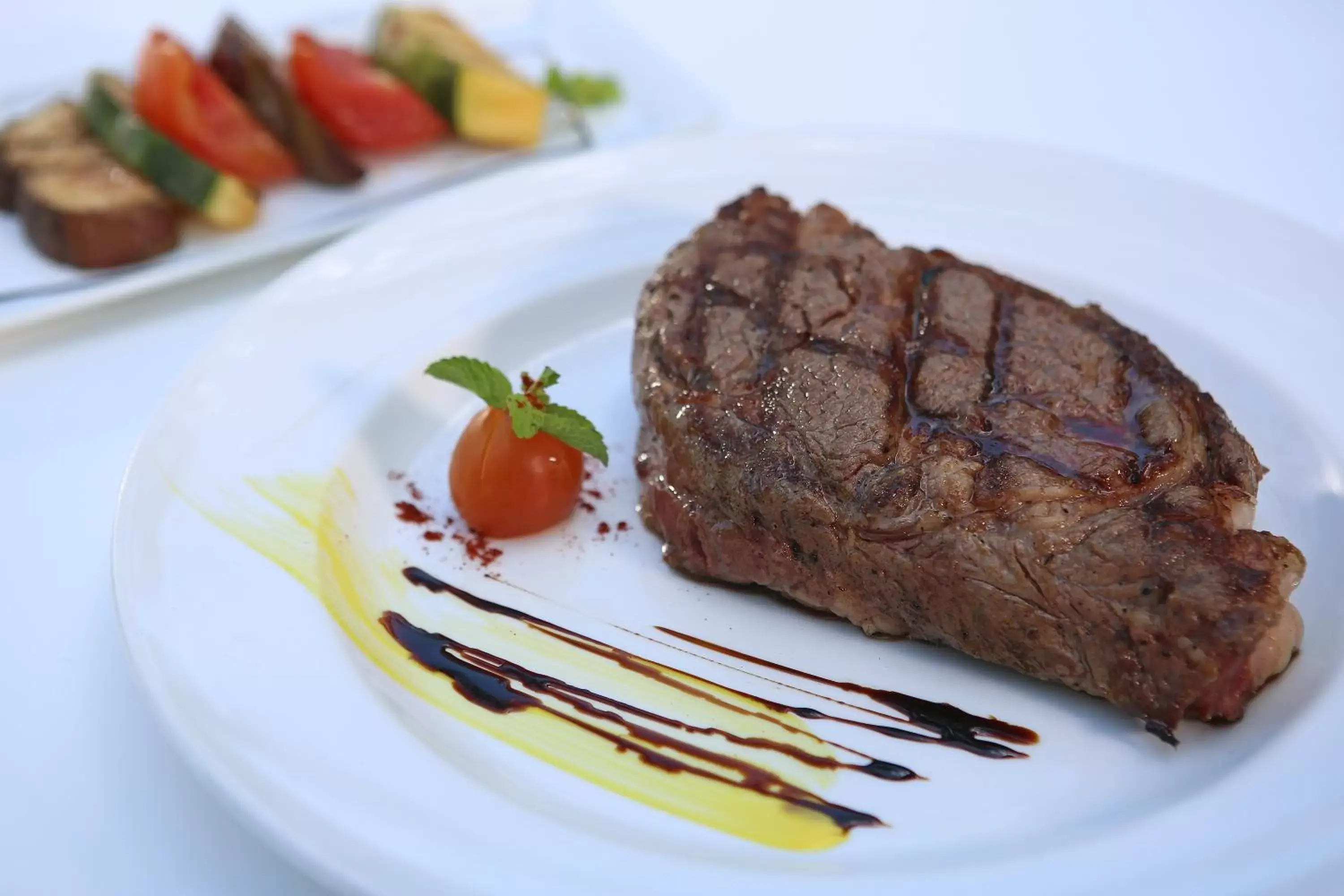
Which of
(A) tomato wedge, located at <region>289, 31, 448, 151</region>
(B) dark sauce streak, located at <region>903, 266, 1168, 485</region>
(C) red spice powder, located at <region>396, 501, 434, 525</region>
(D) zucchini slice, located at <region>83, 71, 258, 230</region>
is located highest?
(B) dark sauce streak, located at <region>903, 266, 1168, 485</region>

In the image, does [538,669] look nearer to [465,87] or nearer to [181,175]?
[181,175]

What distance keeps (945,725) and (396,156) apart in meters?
3.72

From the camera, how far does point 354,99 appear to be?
514cm

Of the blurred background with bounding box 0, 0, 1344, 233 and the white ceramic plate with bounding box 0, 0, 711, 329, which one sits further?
the blurred background with bounding box 0, 0, 1344, 233

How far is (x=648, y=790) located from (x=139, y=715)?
4.49 ft

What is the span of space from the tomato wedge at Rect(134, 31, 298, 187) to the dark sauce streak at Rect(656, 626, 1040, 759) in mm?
3404

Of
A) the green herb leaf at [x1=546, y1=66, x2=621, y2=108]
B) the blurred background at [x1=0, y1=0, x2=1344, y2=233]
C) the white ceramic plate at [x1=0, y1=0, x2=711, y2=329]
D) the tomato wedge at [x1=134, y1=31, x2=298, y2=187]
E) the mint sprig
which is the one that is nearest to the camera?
the mint sprig

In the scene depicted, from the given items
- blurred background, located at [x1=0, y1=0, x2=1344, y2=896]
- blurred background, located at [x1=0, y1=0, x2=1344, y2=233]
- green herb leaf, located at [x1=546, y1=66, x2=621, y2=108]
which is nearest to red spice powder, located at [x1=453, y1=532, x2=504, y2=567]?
blurred background, located at [x1=0, y1=0, x2=1344, y2=896]

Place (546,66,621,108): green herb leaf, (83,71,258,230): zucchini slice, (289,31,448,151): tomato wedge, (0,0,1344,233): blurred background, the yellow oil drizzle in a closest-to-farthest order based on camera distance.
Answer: the yellow oil drizzle, (83,71,258,230): zucchini slice, (289,31,448,151): tomato wedge, (546,66,621,108): green herb leaf, (0,0,1344,233): blurred background

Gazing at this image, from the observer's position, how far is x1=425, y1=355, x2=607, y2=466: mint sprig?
337cm

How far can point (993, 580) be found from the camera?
2.86 metres

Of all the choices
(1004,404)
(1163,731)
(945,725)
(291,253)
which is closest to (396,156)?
(291,253)

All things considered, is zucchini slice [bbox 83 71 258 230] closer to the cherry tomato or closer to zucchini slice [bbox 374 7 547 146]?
zucchini slice [bbox 374 7 547 146]

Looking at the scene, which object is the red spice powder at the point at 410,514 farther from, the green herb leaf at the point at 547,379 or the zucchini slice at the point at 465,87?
the zucchini slice at the point at 465,87
